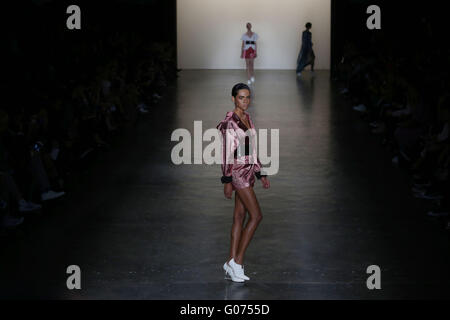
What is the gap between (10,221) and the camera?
Result: 6.89 metres

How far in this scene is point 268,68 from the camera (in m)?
24.0

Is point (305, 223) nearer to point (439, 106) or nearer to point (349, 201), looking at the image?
point (349, 201)

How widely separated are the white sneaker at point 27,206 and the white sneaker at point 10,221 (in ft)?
0.90

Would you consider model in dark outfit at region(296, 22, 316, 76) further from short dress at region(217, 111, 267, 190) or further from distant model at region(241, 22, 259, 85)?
short dress at region(217, 111, 267, 190)

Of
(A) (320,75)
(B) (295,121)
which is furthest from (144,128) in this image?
(A) (320,75)

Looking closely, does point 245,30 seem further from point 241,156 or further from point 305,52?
point 241,156

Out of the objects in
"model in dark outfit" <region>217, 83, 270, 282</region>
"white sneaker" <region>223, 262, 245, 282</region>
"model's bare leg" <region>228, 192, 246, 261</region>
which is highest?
"model in dark outfit" <region>217, 83, 270, 282</region>

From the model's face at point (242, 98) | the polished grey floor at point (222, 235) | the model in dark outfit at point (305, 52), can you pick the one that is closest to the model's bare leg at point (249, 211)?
the polished grey floor at point (222, 235)

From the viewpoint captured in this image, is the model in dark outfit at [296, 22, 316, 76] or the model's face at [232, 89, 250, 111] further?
the model in dark outfit at [296, 22, 316, 76]

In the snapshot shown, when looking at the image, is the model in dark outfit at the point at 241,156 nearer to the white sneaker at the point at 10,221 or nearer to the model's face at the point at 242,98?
the model's face at the point at 242,98

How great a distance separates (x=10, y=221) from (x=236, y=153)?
2.54m

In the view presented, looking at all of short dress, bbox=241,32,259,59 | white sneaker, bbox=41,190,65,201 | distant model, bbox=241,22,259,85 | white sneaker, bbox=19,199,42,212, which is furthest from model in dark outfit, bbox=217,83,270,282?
short dress, bbox=241,32,259,59

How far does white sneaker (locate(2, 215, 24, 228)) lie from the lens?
22.4ft

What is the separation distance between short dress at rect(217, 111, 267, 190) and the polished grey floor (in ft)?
2.42
